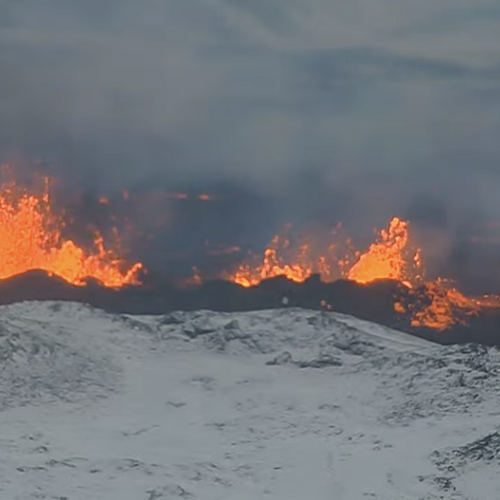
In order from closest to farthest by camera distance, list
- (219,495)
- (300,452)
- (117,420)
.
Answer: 1. (219,495)
2. (300,452)
3. (117,420)

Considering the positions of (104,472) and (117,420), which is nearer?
(104,472)

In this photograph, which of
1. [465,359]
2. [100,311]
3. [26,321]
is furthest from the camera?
[100,311]

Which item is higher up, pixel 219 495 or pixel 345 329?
pixel 345 329

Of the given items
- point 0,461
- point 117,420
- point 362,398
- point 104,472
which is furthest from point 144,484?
point 362,398

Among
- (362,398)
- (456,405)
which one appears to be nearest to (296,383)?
(362,398)

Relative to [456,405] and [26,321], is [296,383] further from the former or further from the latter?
[26,321]

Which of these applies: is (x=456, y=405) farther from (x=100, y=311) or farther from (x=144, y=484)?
(x=100, y=311)
